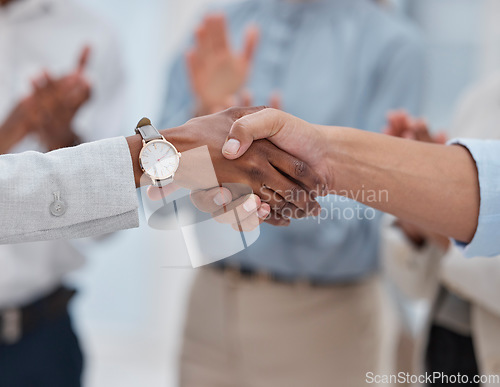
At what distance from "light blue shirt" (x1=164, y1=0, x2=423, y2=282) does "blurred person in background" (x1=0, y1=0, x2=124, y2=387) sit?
0.20m

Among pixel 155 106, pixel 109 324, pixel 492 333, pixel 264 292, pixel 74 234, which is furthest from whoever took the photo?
pixel 109 324

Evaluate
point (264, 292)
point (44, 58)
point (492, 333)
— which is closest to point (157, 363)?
point (264, 292)

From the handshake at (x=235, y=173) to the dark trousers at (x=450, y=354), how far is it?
0.48 m

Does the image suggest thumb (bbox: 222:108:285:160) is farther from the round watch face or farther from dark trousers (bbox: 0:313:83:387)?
dark trousers (bbox: 0:313:83:387)

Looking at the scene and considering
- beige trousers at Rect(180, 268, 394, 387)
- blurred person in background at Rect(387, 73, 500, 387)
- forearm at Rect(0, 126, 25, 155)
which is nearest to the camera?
blurred person in background at Rect(387, 73, 500, 387)

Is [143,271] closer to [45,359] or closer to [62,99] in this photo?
[45,359]

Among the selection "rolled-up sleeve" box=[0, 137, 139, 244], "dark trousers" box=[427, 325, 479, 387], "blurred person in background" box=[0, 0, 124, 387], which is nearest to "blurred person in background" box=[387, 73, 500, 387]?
"dark trousers" box=[427, 325, 479, 387]

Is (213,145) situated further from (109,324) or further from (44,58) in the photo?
(109,324)

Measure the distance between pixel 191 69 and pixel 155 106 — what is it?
56.3 inches

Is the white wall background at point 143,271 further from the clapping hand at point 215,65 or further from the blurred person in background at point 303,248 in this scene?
the clapping hand at point 215,65

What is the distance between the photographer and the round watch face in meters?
0.70

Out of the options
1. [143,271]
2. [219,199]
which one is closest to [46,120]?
[219,199]

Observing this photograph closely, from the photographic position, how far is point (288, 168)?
0.77 meters

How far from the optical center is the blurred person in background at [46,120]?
1233 mm
